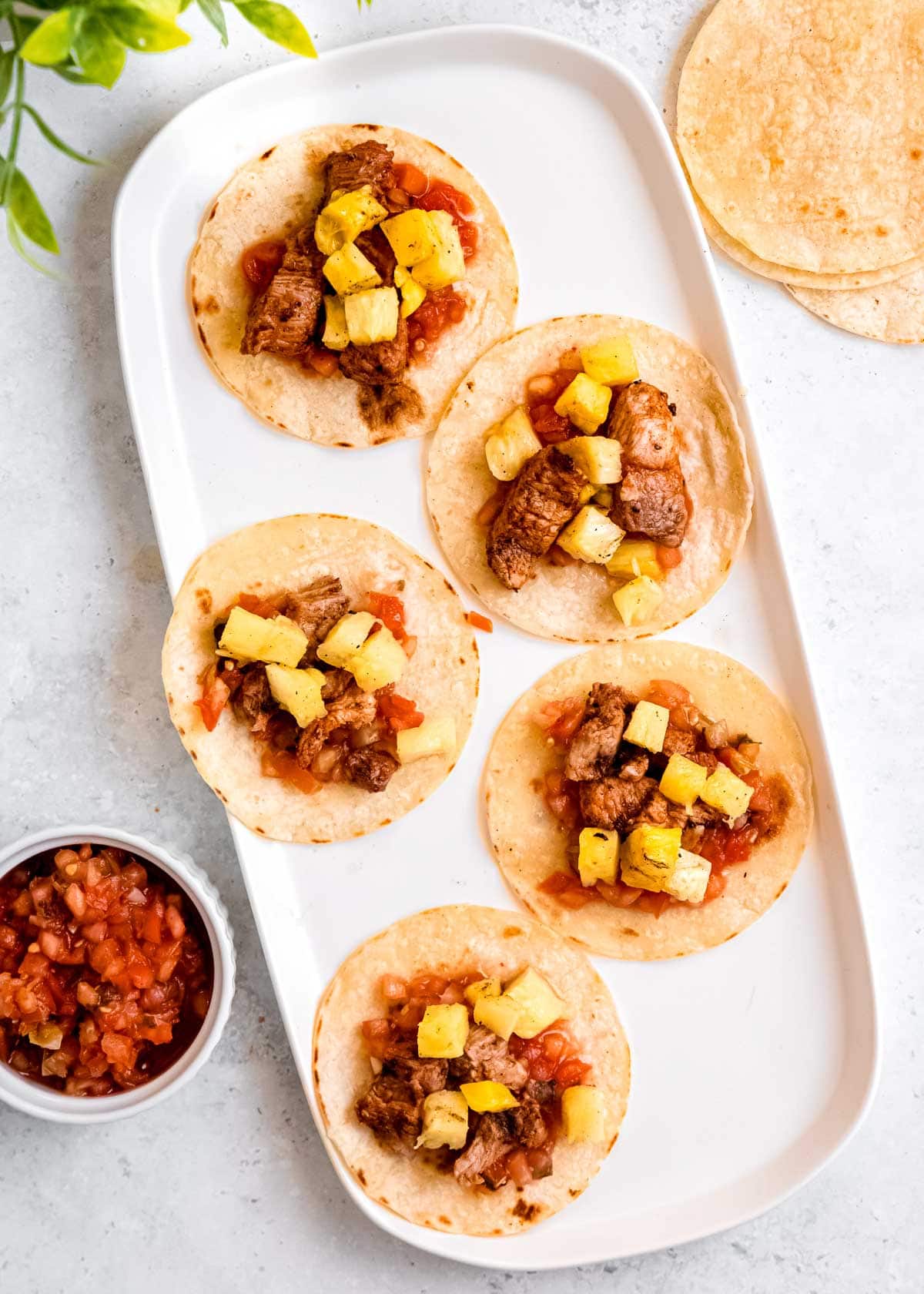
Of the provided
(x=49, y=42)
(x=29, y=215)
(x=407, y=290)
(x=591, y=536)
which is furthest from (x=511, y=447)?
(x=49, y=42)

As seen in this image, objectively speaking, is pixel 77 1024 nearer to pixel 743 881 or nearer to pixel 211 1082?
pixel 211 1082

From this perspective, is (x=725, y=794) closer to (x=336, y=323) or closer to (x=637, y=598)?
(x=637, y=598)

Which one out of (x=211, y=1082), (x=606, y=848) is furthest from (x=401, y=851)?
(x=211, y=1082)

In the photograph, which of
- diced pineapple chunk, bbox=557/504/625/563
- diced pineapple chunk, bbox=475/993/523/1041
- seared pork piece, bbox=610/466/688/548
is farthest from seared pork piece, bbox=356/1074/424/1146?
seared pork piece, bbox=610/466/688/548

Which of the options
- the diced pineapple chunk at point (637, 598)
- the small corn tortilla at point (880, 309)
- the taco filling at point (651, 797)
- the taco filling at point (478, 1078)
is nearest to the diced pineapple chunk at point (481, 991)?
the taco filling at point (478, 1078)

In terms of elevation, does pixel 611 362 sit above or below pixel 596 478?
above
